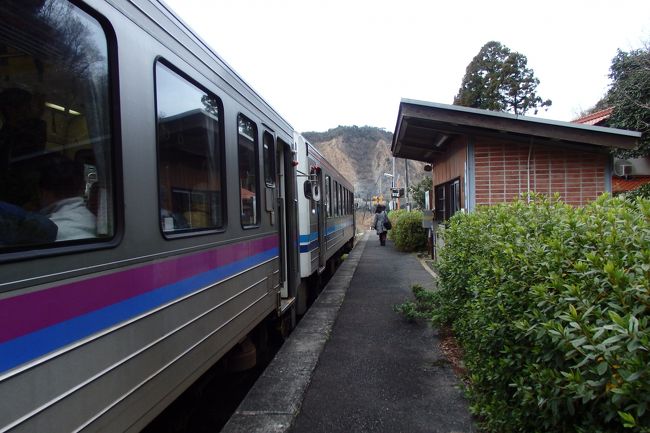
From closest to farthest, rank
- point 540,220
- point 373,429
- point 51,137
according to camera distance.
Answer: point 51,137 < point 540,220 < point 373,429


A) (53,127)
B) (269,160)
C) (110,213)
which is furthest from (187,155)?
(269,160)

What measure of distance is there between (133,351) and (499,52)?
3288 centimetres

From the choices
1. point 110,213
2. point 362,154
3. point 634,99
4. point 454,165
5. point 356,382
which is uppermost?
point 362,154

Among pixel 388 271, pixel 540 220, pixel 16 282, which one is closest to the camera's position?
pixel 16 282

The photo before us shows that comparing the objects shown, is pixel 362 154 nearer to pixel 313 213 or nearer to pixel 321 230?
pixel 321 230

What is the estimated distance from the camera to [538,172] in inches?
296

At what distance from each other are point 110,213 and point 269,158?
3.01 meters

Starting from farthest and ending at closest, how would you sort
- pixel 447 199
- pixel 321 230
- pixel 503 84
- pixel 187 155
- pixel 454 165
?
pixel 503 84 < pixel 447 199 < pixel 454 165 < pixel 321 230 < pixel 187 155

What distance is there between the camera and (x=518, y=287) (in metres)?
2.53

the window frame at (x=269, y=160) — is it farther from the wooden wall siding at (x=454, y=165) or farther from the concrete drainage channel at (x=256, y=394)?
the wooden wall siding at (x=454, y=165)

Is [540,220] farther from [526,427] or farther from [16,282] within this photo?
[16,282]

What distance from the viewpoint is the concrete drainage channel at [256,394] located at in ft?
10.7

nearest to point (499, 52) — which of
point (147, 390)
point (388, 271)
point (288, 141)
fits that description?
point (388, 271)

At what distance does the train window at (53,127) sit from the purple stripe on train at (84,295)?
187 millimetres
